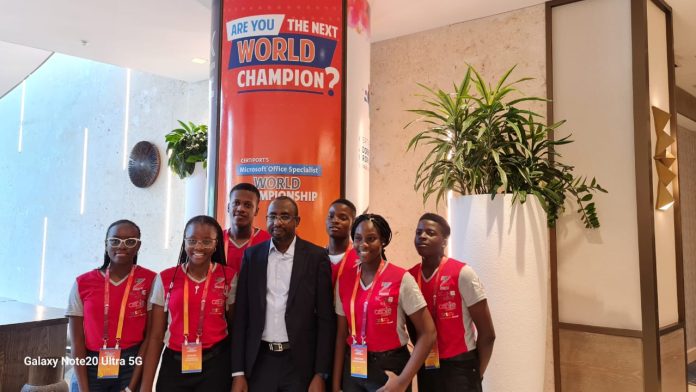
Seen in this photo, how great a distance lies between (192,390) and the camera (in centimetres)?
197

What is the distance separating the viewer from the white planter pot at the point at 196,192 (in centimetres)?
473

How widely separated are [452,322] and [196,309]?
3.18ft

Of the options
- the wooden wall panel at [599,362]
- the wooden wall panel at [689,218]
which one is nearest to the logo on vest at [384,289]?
the wooden wall panel at [599,362]

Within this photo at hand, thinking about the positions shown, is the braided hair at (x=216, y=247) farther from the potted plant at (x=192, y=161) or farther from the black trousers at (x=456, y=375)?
the potted plant at (x=192, y=161)

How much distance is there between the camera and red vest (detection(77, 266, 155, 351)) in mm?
2047

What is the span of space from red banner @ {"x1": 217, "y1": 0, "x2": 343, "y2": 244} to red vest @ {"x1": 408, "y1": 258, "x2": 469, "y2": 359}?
1.05 meters

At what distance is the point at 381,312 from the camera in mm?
1945

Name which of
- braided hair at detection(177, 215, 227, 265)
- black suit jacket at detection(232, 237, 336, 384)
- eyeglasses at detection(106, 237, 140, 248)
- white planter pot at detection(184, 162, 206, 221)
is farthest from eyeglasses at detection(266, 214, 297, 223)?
white planter pot at detection(184, 162, 206, 221)

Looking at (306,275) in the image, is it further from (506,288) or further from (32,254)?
(32,254)

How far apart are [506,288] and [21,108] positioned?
31.1 feet

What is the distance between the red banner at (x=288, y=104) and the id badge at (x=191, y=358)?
1137 mm

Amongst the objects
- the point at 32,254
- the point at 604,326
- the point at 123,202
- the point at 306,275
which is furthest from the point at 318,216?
the point at 32,254

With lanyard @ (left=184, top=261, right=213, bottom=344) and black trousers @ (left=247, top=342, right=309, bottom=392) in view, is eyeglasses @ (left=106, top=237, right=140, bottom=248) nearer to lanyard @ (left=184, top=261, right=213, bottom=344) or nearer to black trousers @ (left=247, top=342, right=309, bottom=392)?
lanyard @ (left=184, top=261, right=213, bottom=344)

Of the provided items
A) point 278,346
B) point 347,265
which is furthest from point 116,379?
point 347,265
